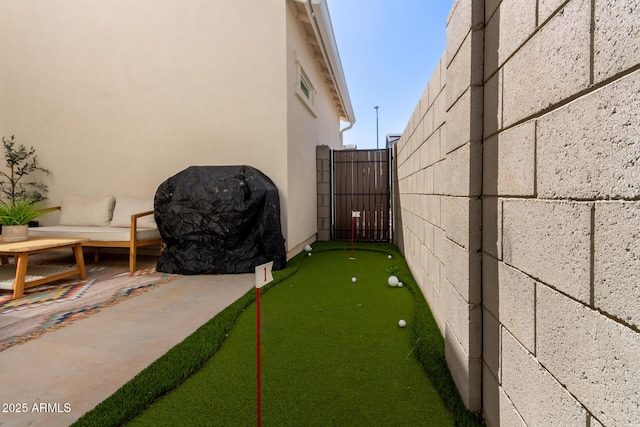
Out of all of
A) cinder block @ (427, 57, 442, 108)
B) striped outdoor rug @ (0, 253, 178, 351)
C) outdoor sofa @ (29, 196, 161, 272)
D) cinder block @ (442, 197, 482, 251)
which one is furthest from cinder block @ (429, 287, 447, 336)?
outdoor sofa @ (29, 196, 161, 272)

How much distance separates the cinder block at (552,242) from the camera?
65 centimetres

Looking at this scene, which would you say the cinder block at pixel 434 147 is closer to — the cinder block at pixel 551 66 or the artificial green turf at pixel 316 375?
the cinder block at pixel 551 66

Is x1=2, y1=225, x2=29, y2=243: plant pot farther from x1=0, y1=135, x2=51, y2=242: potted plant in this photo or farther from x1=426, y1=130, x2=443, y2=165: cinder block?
x1=426, y1=130, x2=443, y2=165: cinder block

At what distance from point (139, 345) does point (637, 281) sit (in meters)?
2.22

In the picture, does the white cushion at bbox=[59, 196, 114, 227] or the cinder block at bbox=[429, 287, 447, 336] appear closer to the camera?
the cinder block at bbox=[429, 287, 447, 336]

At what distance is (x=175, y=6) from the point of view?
4.38m

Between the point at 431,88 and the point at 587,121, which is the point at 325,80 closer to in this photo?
the point at 431,88

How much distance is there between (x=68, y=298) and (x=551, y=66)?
368cm

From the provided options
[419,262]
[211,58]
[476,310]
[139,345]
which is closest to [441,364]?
[476,310]

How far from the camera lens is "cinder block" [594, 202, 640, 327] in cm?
52

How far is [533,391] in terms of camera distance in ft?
2.80

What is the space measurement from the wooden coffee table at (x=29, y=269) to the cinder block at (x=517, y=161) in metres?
3.74

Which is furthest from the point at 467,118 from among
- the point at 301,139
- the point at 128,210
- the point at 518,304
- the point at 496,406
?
the point at 128,210

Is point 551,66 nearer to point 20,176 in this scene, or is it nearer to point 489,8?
point 489,8
